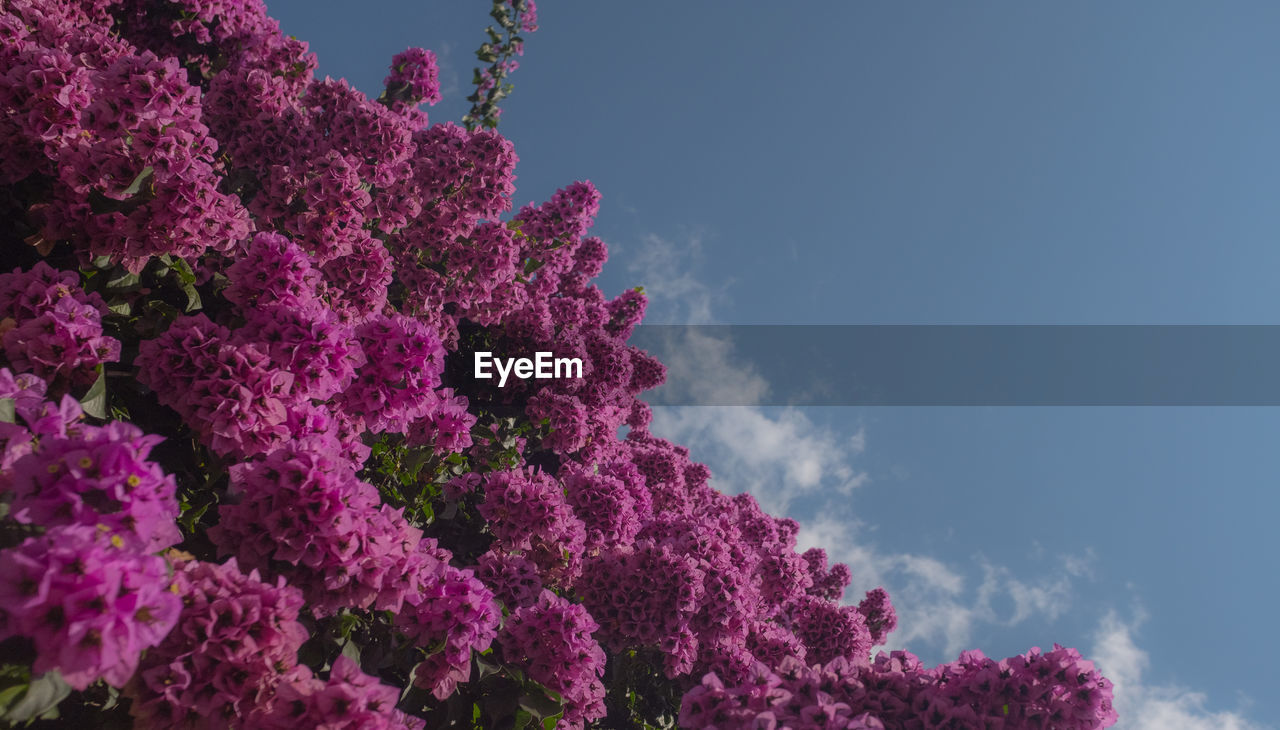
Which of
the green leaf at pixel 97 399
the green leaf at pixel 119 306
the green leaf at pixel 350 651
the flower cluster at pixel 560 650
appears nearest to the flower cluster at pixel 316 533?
the green leaf at pixel 350 651

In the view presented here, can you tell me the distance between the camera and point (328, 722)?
312 centimetres

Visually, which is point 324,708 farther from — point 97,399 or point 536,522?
point 536,522

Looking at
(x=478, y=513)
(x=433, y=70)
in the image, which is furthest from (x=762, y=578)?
(x=433, y=70)

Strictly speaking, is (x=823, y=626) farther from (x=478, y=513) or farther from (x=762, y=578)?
(x=478, y=513)

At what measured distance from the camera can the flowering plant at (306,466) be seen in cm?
308

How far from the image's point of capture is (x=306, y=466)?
3.78 metres

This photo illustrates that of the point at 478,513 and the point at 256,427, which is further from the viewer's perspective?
the point at 478,513

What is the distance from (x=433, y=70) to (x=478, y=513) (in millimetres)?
7281

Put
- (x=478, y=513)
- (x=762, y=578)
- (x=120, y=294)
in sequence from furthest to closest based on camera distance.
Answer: (x=762, y=578) → (x=478, y=513) → (x=120, y=294)

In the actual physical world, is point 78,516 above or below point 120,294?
below

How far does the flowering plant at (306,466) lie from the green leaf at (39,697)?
0.01 m

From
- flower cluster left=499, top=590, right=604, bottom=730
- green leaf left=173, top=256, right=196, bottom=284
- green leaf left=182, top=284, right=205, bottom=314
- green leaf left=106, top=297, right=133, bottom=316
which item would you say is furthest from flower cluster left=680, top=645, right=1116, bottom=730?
green leaf left=106, top=297, right=133, bottom=316

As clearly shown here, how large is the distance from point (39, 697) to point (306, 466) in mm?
1449

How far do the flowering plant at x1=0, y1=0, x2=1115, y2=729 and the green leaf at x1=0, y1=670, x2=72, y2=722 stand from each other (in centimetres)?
1
